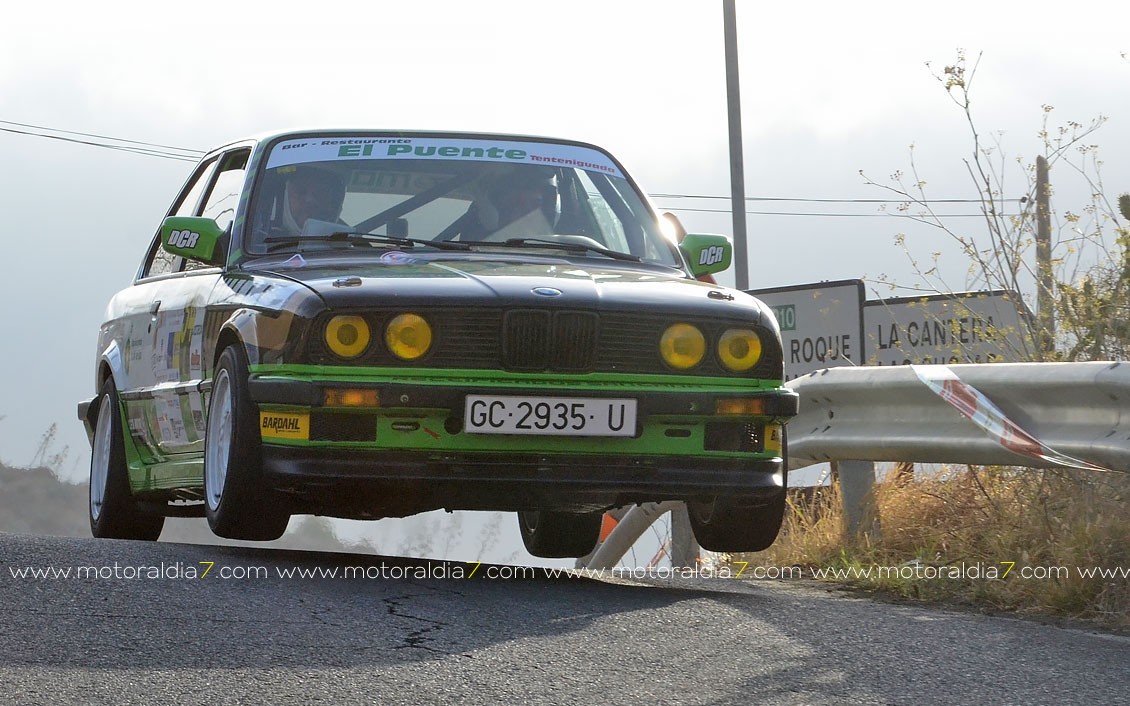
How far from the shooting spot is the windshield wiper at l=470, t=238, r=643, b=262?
671 cm

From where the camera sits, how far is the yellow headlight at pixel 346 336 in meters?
5.62

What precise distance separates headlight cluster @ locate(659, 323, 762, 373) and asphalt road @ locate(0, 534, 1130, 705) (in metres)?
0.78

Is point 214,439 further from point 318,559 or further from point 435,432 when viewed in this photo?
point 435,432

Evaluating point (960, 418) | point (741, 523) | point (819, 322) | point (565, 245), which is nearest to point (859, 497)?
point (960, 418)

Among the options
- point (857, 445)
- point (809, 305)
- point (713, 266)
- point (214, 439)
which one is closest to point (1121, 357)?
point (857, 445)

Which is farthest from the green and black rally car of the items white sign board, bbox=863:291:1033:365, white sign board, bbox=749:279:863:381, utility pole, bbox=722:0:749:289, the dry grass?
utility pole, bbox=722:0:749:289

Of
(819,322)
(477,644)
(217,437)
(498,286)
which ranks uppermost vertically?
(819,322)

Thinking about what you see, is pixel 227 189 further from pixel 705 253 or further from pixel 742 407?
pixel 742 407

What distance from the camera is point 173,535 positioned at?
119 metres

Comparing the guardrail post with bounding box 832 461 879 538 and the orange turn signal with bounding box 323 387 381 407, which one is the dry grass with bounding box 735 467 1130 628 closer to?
the guardrail post with bounding box 832 461 879 538

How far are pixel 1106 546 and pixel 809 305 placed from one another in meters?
6.88

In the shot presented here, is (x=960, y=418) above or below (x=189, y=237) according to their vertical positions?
below

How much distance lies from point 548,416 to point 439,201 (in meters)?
1.51

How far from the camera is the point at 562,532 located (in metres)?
7.78
